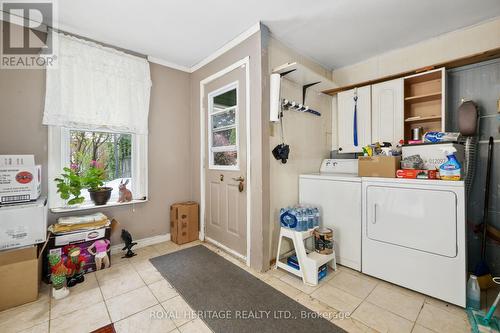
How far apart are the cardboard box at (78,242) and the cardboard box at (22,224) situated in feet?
0.75

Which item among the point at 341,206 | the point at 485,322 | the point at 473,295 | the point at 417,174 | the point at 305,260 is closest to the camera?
the point at 485,322

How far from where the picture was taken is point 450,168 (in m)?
1.67

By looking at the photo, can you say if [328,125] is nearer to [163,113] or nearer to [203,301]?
[163,113]

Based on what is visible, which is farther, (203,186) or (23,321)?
(203,186)

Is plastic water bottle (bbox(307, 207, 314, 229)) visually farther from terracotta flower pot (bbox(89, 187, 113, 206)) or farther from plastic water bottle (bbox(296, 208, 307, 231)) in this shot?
terracotta flower pot (bbox(89, 187, 113, 206))

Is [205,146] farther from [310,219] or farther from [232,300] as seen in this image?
[232,300]

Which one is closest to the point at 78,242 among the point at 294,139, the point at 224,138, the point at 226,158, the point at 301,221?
the point at 226,158

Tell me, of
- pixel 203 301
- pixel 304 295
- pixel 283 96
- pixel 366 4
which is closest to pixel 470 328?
pixel 304 295

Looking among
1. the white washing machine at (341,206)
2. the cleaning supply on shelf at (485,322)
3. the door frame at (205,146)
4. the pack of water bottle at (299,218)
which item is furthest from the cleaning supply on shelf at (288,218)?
the cleaning supply on shelf at (485,322)

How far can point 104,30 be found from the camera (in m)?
2.27

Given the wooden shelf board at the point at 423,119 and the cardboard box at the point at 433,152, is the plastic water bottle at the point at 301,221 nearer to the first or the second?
the cardboard box at the point at 433,152

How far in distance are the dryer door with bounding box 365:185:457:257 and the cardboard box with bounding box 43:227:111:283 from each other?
2.77 meters

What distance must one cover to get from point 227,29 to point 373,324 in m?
2.91

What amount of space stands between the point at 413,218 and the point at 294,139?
141 centimetres
